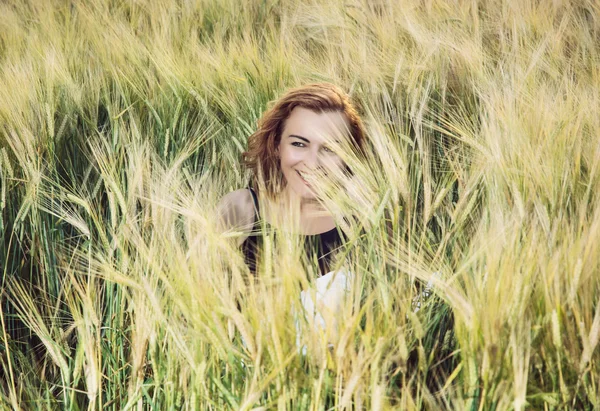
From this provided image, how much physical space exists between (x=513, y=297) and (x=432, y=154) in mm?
714

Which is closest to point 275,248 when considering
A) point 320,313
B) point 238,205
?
point 320,313

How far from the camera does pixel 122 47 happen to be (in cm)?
169

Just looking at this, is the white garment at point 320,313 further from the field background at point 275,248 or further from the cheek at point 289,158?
the cheek at point 289,158

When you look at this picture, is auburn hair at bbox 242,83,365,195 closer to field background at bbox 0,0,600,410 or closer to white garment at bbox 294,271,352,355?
field background at bbox 0,0,600,410

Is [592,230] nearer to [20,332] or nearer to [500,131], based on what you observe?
[500,131]

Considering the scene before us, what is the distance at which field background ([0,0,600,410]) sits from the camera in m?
0.65

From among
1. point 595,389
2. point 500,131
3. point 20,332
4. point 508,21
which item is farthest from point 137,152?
point 508,21

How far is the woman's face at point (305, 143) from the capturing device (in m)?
1.30

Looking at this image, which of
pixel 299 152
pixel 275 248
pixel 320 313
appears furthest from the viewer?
pixel 299 152

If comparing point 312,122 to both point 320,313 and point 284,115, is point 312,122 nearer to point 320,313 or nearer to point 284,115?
point 284,115

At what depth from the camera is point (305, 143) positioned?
52.8 inches

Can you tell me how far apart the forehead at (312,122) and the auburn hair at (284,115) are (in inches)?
0.4

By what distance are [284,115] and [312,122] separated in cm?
8

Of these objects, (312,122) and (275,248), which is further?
(312,122)
